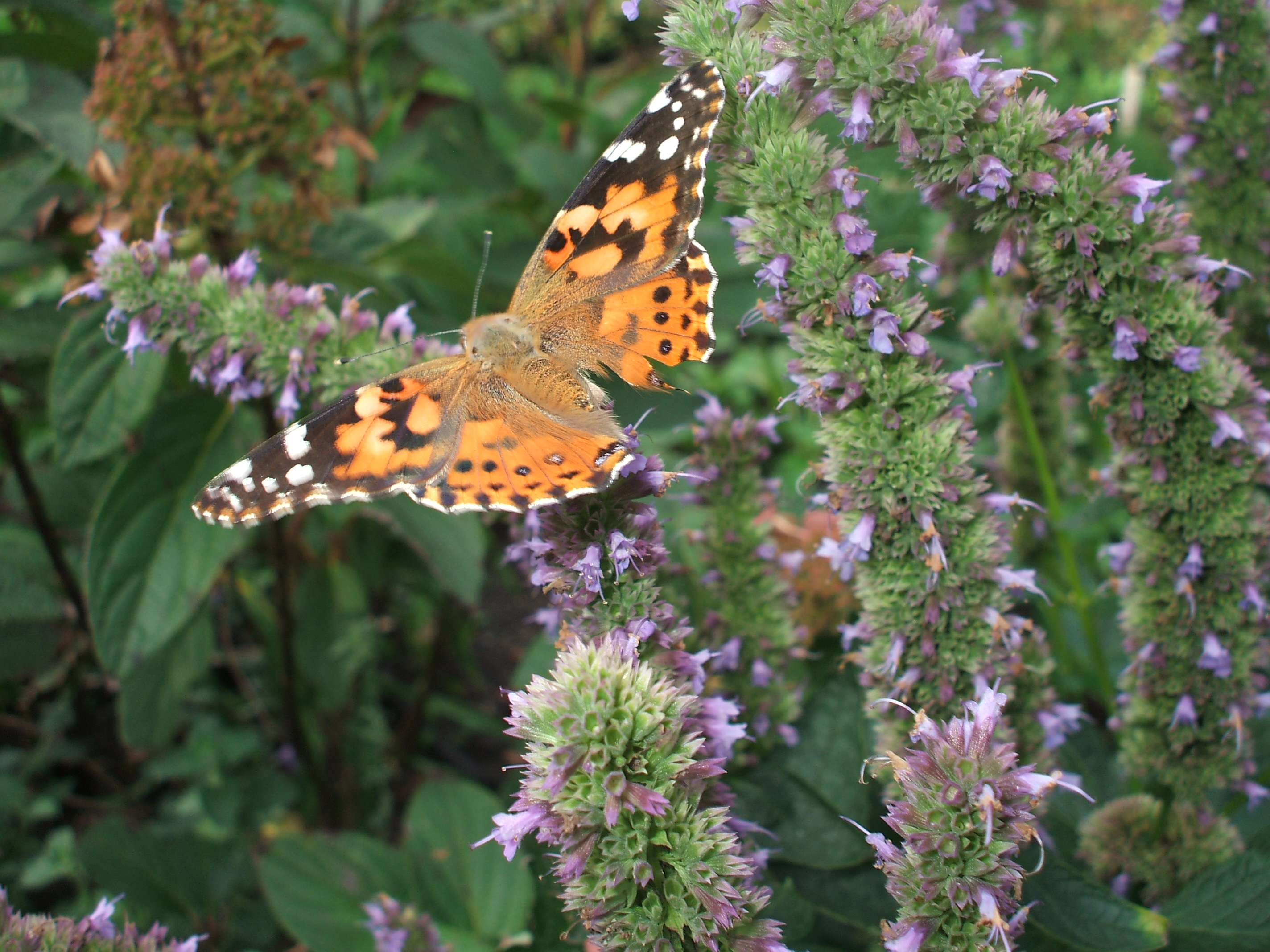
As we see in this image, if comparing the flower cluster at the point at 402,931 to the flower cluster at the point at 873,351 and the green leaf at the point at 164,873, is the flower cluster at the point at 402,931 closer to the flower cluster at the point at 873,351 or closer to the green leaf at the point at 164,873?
the green leaf at the point at 164,873

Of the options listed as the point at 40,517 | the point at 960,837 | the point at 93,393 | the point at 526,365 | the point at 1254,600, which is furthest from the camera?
the point at 40,517

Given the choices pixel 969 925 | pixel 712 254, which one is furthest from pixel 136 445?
pixel 969 925

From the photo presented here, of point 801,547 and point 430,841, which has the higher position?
point 801,547

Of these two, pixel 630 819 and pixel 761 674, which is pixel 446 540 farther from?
pixel 630 819

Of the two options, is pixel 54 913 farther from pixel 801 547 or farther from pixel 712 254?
pixel 712 254

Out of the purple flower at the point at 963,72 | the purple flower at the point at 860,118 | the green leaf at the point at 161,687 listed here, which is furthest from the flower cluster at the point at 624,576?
the green leaf at the point at 161,687

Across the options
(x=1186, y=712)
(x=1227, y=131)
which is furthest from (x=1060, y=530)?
(x=1227, y=131)
